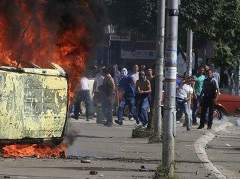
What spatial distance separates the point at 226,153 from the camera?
19594 mm

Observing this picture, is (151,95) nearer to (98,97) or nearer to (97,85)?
(98,97)

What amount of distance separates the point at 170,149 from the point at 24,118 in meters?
2.44

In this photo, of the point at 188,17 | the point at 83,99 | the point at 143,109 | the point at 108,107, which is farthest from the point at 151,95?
the point at 83,99

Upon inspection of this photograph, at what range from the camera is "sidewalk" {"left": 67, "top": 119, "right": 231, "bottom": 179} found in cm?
1394

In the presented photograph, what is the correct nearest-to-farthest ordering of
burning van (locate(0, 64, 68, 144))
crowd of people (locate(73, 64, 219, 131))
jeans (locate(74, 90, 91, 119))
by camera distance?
burning van (locate(0, 64, 68, 144)) < crowd of people (locate(73, 64, 219, 131)) < jeans (locate(74, 90, 91, 119))

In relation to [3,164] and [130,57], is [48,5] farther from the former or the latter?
[130,57]

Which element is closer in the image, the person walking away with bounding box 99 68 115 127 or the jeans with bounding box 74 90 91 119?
the person walking away with bounding box 99 68 115 127

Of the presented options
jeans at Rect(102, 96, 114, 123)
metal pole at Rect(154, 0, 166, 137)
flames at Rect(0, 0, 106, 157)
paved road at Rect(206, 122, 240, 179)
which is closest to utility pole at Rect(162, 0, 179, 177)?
flames at Rect(0, 0, 106, 157)

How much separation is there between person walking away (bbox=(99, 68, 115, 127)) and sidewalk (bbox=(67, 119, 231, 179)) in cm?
240

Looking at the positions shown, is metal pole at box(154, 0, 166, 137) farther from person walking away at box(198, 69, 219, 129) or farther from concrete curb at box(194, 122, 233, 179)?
person walking away at box(198, 69, 219, 129)

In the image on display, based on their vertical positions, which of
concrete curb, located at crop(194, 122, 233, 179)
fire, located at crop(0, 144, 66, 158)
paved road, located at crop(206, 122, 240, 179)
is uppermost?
fire, located at crop(0, 144, 66, 158)

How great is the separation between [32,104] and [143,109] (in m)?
16.1

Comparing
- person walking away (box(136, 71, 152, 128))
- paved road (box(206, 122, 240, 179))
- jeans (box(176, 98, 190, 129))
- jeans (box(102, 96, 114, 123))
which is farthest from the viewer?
jeans (box(102, 96, 114, 123))

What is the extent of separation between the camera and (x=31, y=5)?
551 inches
